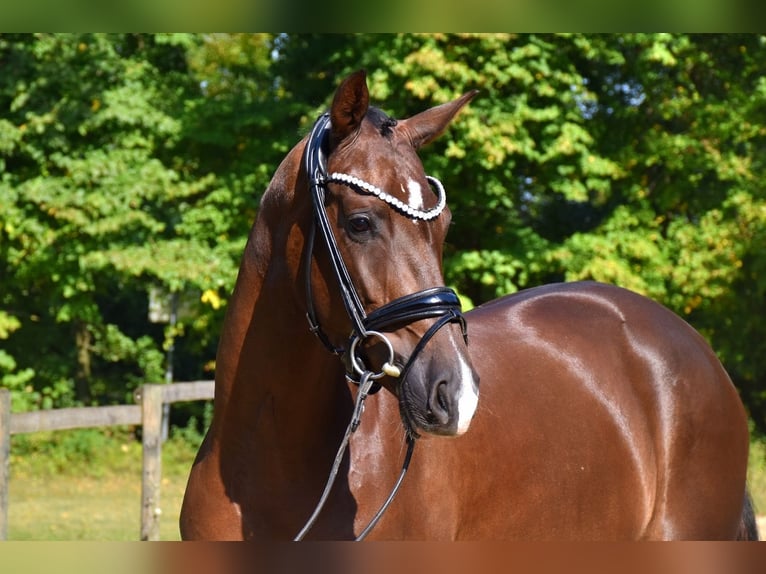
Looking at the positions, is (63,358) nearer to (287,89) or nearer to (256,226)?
(287,89)

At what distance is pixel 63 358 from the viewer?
50.0 feet

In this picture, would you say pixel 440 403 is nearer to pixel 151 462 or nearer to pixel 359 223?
pixel 359 223

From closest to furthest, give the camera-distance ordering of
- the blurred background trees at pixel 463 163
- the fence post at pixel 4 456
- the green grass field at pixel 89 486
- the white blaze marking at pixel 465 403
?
the white blaze marking at pixel 465 403 < the fence post at pixel 4 456 < the green grass field at pixel 89 486 < the blurred background trees at pixel 463 163

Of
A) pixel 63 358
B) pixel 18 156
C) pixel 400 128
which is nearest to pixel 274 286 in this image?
pixel 400 128

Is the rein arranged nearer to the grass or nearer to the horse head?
the horse head

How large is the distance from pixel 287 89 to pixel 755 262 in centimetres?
713

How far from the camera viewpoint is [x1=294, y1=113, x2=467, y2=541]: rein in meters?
2.25

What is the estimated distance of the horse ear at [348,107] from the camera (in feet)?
7.84

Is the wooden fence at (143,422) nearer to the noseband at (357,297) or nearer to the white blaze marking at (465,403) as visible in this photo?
the noseband at (357,297)

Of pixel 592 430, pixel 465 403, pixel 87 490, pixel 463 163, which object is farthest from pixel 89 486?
pixel 465 403

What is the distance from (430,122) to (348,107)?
352mm

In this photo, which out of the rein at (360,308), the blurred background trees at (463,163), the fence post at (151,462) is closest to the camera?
the rein at (360,308)

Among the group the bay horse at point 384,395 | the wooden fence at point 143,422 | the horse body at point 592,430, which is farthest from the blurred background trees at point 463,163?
the bay horse at point 384,395

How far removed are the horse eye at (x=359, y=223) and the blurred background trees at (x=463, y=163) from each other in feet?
30.1
